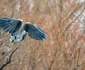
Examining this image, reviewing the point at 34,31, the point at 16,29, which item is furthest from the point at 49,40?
the point at 16,29

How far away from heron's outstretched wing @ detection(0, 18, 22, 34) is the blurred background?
5.13ft

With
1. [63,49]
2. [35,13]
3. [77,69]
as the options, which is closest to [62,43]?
[63,49]

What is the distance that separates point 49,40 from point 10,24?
2451 mm

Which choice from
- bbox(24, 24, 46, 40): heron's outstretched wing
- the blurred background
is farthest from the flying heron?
the blurred background

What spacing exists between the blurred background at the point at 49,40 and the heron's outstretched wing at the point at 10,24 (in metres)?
1.56

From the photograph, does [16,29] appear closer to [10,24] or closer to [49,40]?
[10,24]

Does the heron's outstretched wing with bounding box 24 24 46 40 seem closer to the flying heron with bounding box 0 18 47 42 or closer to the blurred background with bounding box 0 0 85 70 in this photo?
the flying heron with bounding box 0 18 47 42

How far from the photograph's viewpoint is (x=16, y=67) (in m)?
5.55

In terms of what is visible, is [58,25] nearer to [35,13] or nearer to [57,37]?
[57,37]

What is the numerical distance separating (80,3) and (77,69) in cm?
116

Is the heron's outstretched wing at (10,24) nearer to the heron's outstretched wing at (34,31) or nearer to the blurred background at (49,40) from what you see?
the heron's outstretched wing at (34,31)

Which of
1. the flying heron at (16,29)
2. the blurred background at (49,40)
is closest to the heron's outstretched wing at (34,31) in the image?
the flying heron at (16,29)

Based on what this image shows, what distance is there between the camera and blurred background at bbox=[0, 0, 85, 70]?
4793 mm

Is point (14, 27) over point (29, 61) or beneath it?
over
